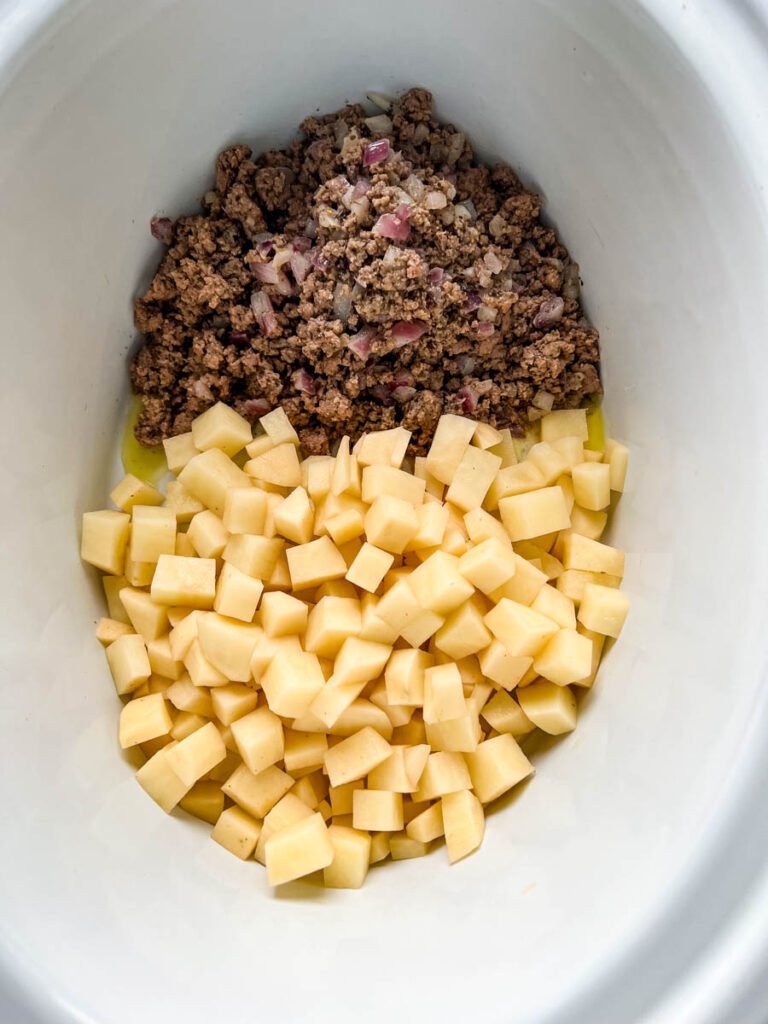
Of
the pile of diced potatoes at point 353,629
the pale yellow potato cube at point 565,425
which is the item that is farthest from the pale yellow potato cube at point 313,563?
the pale yellow potato cube at point 565,425

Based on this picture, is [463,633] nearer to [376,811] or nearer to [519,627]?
[519,627]

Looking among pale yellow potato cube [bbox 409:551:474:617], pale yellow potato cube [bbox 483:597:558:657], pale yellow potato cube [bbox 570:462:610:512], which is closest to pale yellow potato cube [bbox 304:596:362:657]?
pale yellow potato cube [bbox 409:551:474:617]

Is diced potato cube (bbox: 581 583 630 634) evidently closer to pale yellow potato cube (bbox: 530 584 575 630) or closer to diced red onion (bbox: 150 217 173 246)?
pale yellow potato cube (bbox: 530 584 575 630)

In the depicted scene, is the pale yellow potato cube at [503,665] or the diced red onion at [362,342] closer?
the pale yellow potato cube at [503,665]

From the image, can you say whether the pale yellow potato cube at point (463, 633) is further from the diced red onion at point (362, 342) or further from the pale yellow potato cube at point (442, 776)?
the diced red onion at point (362, 342)

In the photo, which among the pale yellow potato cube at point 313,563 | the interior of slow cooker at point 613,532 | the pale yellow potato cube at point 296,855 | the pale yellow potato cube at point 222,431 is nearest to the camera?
the interior of slow cooker at point 613,532

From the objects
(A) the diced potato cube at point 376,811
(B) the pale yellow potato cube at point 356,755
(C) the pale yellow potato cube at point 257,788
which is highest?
(B) the pale yellow potato cube at point 356,755

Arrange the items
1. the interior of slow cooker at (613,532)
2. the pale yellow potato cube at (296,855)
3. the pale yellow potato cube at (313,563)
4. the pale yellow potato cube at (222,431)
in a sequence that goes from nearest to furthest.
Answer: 1. the interior of slow cooker at (613,532)
2. the pale yellow potato cube at (296,855)
3. the pale yellow potato cube at (313,563)
4. the pale yellow potato cube at (222,431)
